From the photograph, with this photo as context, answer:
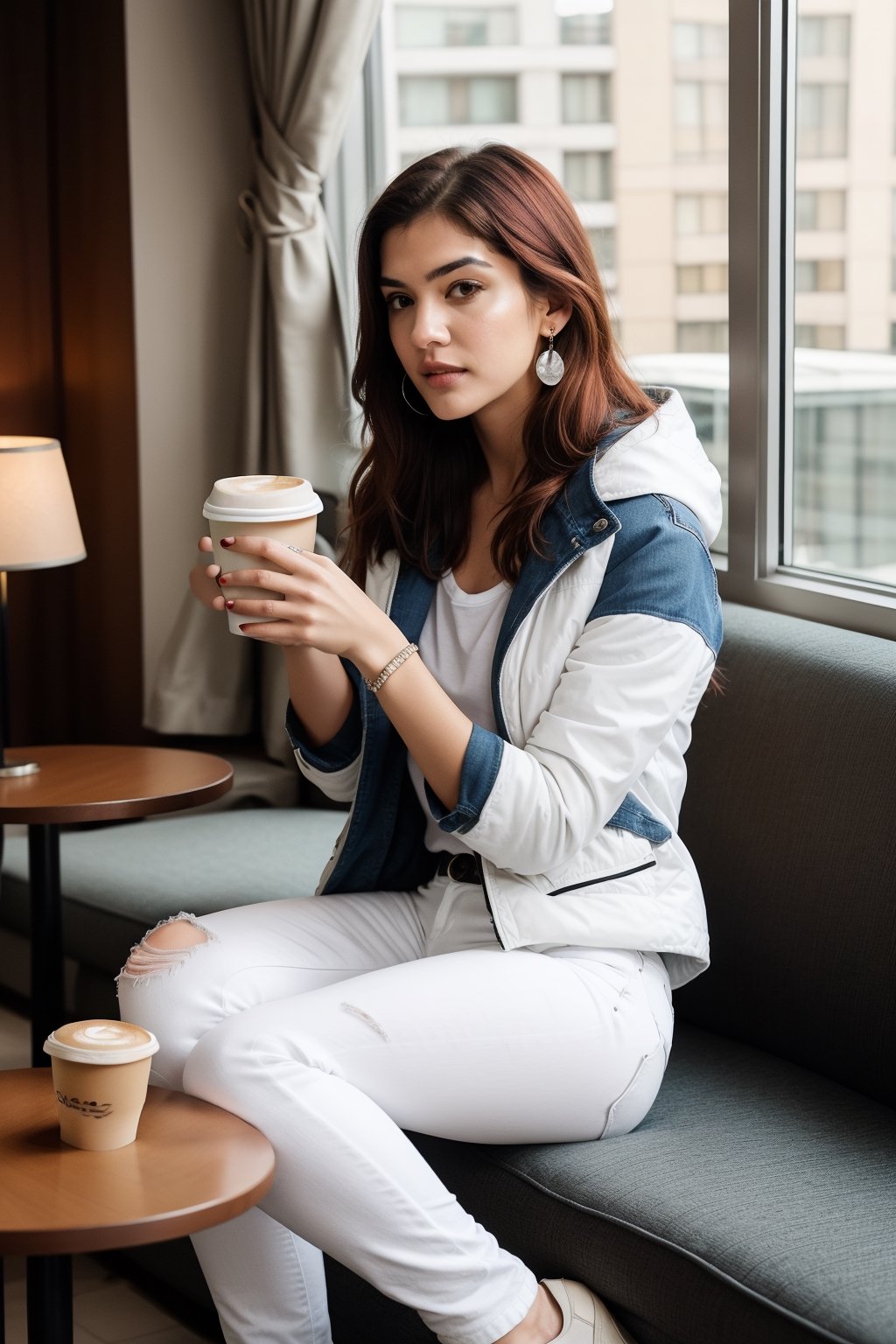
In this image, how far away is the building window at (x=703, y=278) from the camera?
8.43ft

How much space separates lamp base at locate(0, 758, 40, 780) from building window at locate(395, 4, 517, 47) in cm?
177

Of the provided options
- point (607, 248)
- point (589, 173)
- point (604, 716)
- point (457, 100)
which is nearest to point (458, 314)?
point (604, 716)

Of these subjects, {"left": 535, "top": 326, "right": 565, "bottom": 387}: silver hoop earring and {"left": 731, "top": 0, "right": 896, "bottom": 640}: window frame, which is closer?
{"left": 535, "top": 326, "right": 565, "bottom": 387}: silver hoop earring

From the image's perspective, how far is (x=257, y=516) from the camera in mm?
1443

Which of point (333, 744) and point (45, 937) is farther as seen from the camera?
point (45, 937)

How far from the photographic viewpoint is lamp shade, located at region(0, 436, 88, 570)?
100 inches

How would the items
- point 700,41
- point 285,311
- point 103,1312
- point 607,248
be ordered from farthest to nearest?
point 285,311, point 607,248, point 700,41, point 103,1312

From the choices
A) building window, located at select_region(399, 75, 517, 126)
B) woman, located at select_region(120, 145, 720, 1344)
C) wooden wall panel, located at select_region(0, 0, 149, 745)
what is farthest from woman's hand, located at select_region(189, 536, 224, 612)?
wooden wall panel, located at select_region(0, 0, 149, 745)

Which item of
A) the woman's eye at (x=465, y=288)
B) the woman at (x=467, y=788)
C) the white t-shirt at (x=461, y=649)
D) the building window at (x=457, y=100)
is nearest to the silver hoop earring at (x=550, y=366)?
the woman at (x=467, y=788)

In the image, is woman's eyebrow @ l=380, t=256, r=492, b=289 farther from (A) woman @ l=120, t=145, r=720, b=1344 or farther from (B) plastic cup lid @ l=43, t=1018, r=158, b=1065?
(B) plastic cup lid @ l=43, t=1018, r=158, b=1065

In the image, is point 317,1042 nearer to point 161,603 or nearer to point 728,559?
point 728,559

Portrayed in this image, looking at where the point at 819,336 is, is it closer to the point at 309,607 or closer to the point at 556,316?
the point at 556,316

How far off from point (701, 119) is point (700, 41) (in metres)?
0.12

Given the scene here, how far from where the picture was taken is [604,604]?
1.62m
